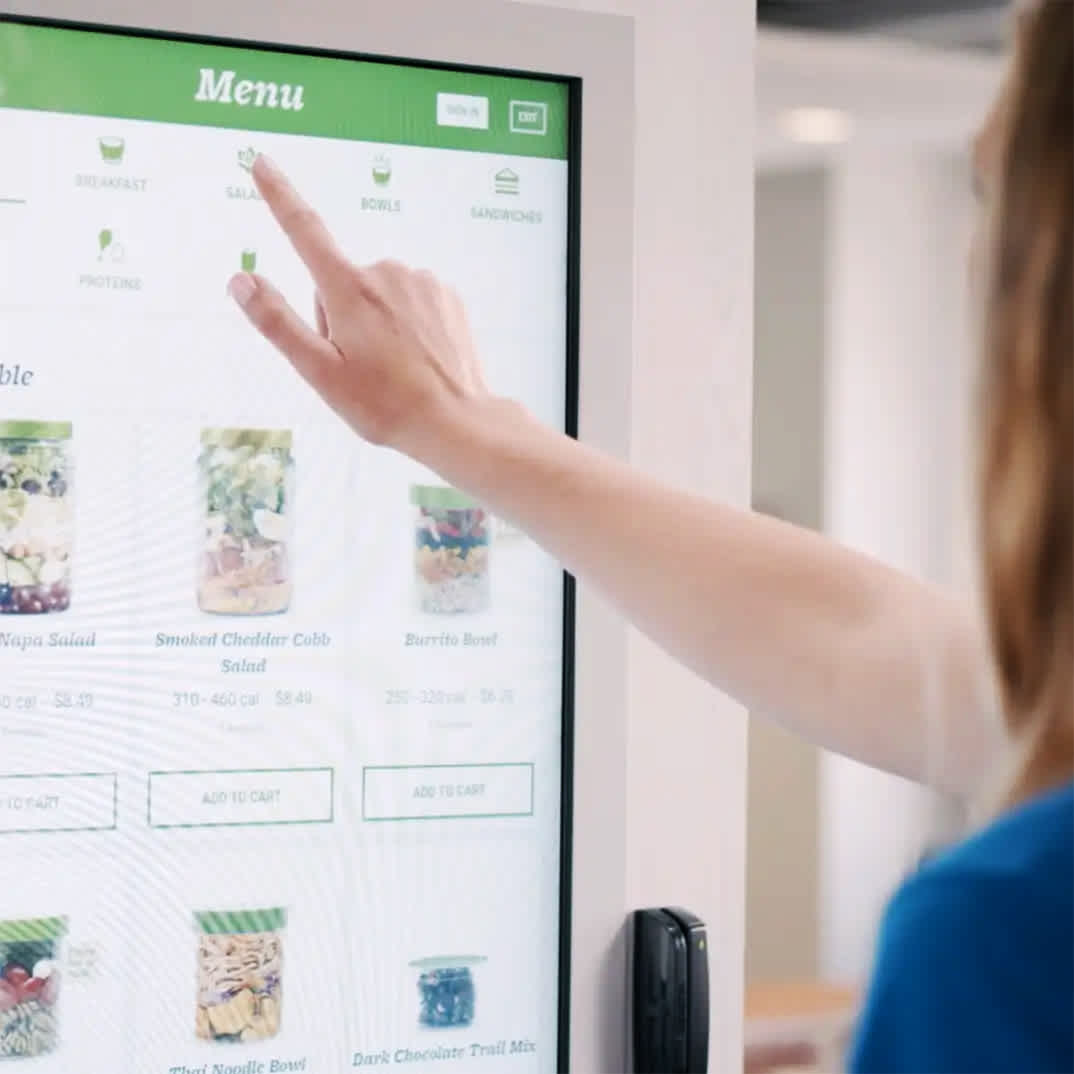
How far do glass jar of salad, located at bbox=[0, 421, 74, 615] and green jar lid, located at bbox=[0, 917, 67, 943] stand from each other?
7.2 inches

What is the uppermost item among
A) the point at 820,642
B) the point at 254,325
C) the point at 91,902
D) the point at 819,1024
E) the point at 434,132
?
the point at 434,132

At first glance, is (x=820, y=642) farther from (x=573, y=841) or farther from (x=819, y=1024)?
(x=819, y=1024)

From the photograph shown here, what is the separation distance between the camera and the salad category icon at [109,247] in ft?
3.59

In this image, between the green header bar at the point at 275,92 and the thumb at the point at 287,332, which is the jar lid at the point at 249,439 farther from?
the green header bar at the point at 275,92

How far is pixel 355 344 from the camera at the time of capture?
1105 mm

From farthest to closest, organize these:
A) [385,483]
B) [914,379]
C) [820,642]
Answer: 1. [914,379]
2. [385,483]
3. [820,642]

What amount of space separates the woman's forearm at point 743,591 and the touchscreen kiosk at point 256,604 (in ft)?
0.37

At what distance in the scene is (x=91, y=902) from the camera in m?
1.10

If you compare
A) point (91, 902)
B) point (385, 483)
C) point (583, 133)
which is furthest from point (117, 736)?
point (583, 133)

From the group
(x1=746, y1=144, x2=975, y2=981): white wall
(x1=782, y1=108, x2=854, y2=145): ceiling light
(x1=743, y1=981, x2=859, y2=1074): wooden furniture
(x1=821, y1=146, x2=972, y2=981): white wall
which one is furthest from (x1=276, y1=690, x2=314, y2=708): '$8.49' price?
(x1=821, y1=146, x2=972, y2=981): white wall

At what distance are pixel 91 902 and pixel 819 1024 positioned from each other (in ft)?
11.1

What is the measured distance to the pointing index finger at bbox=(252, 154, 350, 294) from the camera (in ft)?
3.59

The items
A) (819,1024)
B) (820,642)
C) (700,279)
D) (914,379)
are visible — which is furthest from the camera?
(914,379)

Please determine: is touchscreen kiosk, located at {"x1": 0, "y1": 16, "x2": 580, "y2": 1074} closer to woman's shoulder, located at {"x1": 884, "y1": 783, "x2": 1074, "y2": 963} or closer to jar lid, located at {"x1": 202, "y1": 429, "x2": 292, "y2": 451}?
jar lid, located at {"x1": 202, "y1": 429, "x2": 292, "y2": 451}
